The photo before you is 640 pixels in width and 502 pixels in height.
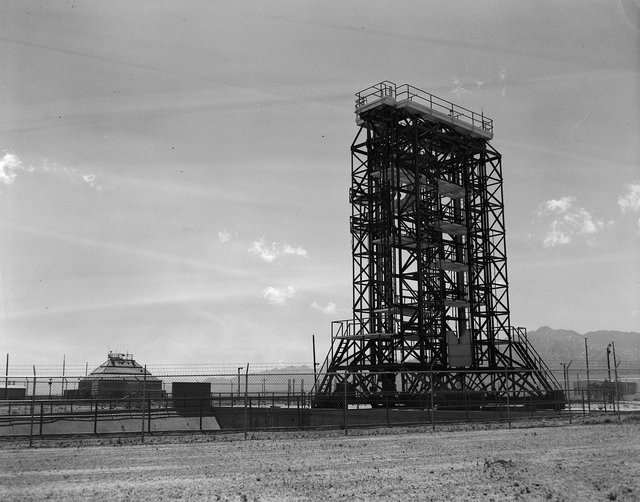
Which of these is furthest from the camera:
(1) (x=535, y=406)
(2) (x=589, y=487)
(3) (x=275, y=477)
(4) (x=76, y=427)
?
(1) (x=535, y=406)

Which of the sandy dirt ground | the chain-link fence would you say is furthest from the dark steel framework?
the sandy dirt ground

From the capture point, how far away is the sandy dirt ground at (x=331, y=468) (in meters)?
12.8

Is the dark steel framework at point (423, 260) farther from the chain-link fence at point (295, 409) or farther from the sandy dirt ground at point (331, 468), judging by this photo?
the sandy dirt ground at point (331, 468)

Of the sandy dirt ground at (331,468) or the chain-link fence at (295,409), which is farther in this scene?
the chain-link fence at (295,409)

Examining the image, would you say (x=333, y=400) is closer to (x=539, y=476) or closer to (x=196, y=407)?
(x=196, y=407)

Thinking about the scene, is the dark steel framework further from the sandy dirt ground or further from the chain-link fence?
the sandy dirt ground

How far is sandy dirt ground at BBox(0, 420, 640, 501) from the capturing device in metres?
12.8

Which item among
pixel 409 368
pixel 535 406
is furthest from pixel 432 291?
pixel 535 406

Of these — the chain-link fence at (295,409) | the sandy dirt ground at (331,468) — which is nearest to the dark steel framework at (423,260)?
the chain-link fence at (295,409)

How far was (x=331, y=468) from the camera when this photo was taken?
51.8 feet

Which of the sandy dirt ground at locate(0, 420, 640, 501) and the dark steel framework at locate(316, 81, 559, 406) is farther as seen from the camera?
the dark steel framework at locate(316, 81, 559, 406)

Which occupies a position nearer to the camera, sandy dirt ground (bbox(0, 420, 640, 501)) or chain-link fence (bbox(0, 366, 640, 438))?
sandy dirt ground (bbox(0, 420, 640, 501))

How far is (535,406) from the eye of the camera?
3822 centimetres

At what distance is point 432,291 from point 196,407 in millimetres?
17418
